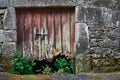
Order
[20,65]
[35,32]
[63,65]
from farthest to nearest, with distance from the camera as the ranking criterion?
[35,32] < [63,65] < [20,65]

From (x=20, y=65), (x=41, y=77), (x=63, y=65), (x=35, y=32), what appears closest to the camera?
(x=41, y=77)

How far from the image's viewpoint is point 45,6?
264 inches

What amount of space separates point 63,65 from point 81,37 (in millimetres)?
718

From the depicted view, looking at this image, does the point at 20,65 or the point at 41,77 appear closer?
the point at 41,77

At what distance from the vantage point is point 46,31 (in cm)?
693

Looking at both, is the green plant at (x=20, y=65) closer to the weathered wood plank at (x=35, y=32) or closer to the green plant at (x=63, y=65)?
the weathered wood plank at (x=35, y=32)

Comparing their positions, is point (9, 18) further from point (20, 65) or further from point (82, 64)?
point (82, 64)

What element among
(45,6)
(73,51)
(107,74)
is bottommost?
(107,74)

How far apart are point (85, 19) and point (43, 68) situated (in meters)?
1.43

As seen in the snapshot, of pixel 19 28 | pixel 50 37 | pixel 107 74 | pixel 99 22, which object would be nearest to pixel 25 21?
pixel 19 28

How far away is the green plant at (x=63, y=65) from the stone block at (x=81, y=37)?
366mm

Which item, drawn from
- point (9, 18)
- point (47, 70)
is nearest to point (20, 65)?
point (47, 70)

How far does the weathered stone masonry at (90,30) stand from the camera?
6.68 metres

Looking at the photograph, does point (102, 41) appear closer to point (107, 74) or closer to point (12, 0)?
point (107, 74)
